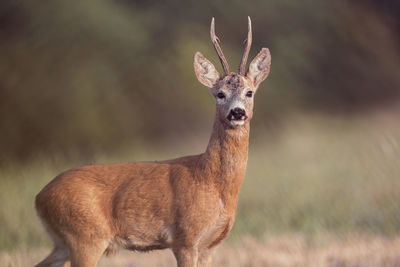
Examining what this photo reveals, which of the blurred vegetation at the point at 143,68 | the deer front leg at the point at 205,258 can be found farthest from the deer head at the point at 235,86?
the blurred vegetation at the point at 143,68

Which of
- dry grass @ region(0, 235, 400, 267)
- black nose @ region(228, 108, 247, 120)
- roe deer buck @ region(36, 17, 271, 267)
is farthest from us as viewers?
dry grass @ region(0, 235, 400, 267)

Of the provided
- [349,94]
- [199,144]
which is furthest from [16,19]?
[349,94]

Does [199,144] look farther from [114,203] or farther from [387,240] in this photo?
[114,203]

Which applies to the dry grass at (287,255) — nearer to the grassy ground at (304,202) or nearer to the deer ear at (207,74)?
the grassy ground at (304,202)

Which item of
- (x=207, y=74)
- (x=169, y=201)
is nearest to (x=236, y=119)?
(x=207, y=74)

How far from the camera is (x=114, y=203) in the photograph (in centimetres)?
638

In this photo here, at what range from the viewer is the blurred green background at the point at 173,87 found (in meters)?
13.5

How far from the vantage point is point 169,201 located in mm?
6277

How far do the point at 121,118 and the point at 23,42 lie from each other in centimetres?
342

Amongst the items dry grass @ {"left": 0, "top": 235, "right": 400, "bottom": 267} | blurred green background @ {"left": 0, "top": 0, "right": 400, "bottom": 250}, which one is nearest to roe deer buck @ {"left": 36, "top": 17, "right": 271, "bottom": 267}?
dry grass @ {"left": 0, "top": 235, "right": 400, "bottom": 267}

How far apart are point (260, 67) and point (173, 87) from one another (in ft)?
41.9

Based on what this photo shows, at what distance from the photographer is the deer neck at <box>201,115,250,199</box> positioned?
6293 mm

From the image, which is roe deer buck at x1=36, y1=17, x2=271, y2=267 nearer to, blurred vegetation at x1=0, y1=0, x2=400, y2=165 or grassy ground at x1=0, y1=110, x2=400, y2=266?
grassy ground at x1=0, y1=110, x2=400, y2=266

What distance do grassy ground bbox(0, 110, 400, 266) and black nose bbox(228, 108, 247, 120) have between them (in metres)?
2.75
